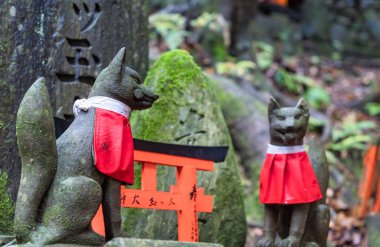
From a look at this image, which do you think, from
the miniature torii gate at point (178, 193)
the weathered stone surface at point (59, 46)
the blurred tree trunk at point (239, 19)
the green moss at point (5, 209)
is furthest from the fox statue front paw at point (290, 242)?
the blurred tree trunk at point (239, 19)

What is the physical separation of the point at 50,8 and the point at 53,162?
8.52ft

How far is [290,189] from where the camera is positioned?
5055 millimetres

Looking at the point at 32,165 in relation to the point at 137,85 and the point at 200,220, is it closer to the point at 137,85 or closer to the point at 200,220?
the point at 137,85

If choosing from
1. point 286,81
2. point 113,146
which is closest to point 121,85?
point 113,146

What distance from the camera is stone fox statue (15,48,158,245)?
12.0 ft

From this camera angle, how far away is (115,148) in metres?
3.92

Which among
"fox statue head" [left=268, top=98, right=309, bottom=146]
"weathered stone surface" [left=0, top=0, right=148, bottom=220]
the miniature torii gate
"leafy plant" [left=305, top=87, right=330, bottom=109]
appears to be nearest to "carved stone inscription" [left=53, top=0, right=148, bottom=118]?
"weathered stone surface" [left=0, top=0, right=148, bottom=220]

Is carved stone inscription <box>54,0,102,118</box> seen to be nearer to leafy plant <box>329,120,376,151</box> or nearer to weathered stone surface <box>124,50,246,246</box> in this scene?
weathered stone surface <box>124,50,246,246</box>

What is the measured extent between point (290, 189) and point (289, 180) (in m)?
0.07

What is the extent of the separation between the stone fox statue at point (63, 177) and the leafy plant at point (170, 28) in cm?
633

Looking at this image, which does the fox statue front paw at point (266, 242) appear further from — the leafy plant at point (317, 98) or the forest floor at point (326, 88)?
the leafy plant at point (317, 98)

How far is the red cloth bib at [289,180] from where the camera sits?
5043 mm

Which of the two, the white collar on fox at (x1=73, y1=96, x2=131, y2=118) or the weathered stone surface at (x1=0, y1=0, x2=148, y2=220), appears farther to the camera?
the weathered stone surface at (x1=0, y1=0, x2=148, y2=220)

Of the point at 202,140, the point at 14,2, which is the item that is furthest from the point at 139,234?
the point at 14,2
